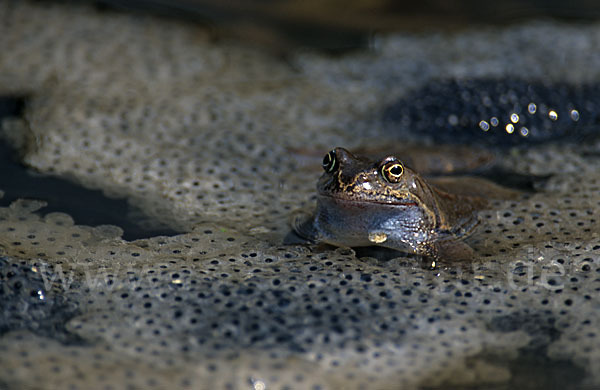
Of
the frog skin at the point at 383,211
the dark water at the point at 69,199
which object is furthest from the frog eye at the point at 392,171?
the dark water at the point at 69,199

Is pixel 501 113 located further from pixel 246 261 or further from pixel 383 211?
pixel 246 261

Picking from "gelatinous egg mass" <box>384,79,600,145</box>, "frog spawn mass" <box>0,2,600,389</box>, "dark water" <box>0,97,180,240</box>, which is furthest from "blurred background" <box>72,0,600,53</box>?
"dark water" <box>0,97,180,240</box>

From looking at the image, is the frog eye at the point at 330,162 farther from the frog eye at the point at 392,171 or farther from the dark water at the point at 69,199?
the dark water at the point at 69,199

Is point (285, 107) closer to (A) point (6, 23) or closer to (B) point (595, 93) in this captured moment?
(B) point (595, 93)

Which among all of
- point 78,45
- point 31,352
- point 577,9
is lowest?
point 31,352

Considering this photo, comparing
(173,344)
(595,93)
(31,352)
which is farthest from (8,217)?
(595,93)

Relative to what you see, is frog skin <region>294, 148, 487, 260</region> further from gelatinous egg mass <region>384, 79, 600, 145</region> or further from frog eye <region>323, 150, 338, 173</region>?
gelatinous egg mass <region>384, 79, 600, 145</region>
